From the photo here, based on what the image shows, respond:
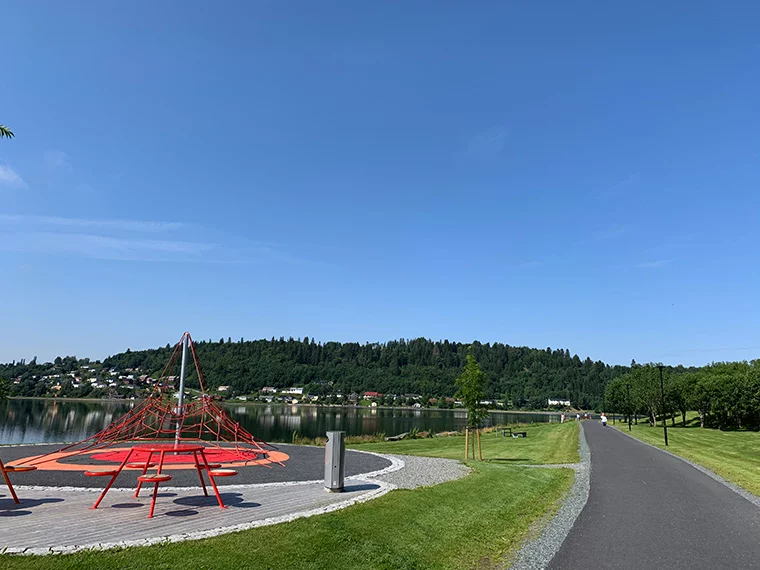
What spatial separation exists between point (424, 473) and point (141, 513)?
794 cm

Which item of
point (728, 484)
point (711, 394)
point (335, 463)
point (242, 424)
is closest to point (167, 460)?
point (335, 463)

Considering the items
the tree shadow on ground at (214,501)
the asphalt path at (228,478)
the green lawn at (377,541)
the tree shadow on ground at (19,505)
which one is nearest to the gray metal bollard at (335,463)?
the green lawn at (377,541)

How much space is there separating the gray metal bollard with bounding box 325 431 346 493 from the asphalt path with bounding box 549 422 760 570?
4.52m

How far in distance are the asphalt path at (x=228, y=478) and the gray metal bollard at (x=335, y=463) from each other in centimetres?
213

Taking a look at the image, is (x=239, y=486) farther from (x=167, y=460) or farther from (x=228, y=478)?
(x=167, y=460)

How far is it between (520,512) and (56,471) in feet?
37.1

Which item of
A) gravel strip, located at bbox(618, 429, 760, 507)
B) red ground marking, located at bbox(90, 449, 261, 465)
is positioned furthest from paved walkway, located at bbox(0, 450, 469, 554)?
gravel strip, located at bbox(618, 429, 760, 507)

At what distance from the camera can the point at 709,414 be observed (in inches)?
2495

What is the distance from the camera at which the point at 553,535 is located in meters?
8.31

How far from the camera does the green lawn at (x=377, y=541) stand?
17.9 ft

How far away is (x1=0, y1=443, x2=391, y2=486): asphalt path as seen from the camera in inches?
437

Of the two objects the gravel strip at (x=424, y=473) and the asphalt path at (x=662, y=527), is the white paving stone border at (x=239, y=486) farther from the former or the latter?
the asphalt path at (x=662, y=527)

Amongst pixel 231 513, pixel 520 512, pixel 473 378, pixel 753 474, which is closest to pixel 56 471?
pixel 231 513

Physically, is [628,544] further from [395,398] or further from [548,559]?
[395,398]
